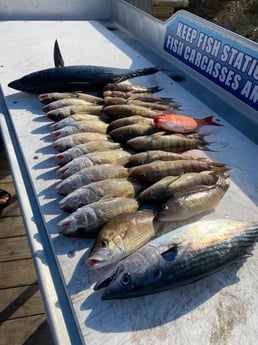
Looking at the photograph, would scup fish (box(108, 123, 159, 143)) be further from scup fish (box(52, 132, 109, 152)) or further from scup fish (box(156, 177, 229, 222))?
scup fish (box(156, 177, 229, 222))

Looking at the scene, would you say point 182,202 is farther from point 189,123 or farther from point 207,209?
point 189,123

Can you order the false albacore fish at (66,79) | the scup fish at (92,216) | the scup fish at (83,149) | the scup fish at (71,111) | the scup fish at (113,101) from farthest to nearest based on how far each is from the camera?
the false albacore fish at (66,79), the scup fish at (113,101), the scup fish at (71,111), the scup fish at (83,149), the scup fish at (92,216)

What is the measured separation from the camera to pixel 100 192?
1908mm

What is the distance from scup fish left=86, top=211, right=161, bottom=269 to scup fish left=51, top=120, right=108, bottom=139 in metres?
0.91

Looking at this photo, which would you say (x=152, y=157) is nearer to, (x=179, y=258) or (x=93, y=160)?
(x=93, y=160)

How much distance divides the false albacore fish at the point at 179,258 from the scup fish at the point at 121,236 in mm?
63

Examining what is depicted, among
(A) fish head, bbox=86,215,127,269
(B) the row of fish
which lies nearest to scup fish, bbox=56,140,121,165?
(B) the row of fish

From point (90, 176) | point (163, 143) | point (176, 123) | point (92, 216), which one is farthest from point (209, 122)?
point (92, 216)

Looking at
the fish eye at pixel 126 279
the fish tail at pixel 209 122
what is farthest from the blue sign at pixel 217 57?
the fish eye at pixel 126 279

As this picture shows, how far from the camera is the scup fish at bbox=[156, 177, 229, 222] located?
1.80m

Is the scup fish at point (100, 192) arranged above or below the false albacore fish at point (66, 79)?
below

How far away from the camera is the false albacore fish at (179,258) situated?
1457 millimetres

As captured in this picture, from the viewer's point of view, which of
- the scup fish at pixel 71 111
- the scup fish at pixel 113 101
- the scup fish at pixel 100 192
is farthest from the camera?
the scup fish at pixel 113 101

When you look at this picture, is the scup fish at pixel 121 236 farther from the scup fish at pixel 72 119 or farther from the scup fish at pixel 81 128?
the scup fish at pixel 72 119
